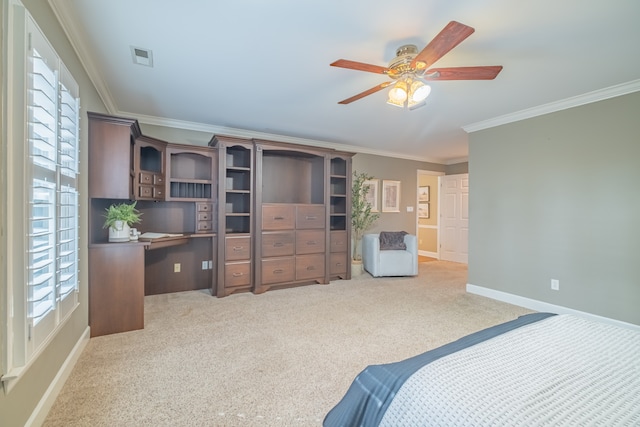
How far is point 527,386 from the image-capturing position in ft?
2.97

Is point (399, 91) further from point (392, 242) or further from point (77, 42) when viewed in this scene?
point (392, 242)

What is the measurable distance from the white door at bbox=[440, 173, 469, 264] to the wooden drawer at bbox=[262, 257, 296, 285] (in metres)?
4.26

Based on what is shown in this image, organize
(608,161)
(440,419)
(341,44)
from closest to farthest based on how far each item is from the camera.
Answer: (440,419), (341,44), (608,161)

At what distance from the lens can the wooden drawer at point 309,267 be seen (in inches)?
170

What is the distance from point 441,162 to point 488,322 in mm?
4636

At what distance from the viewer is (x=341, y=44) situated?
2.14 meters

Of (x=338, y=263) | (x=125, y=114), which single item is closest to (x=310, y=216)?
(x=338, y=263)

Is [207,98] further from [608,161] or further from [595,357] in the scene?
[608,161]

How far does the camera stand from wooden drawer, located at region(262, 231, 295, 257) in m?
4.06

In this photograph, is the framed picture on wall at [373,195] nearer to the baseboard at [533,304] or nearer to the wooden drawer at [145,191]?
the baseboard at [533,304]

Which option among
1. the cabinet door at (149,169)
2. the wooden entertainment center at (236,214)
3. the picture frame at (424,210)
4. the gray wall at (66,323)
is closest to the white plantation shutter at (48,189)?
the gray wall at (66,323)

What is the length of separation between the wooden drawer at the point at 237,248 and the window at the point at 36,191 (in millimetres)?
1945

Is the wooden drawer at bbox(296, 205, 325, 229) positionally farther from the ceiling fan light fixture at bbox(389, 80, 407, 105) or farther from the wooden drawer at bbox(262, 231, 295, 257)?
the ceiling fan light fixture at bbox(389, 80, 407, 105)

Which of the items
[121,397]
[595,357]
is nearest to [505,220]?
[595,357]
